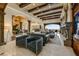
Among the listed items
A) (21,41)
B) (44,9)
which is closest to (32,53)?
(21,41)

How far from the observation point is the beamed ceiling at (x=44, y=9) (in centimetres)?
255

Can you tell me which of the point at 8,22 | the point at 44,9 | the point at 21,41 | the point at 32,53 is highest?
the point at 44,9

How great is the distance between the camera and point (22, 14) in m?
2.61

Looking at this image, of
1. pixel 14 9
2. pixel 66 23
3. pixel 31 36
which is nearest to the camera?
pixel 14 9

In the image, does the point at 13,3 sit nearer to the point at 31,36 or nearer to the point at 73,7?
the point at 31,36

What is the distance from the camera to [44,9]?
8.58 ft

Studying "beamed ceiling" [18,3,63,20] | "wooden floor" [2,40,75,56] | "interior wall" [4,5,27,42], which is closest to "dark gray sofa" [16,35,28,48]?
"wooden floor" [2,40,75,56]

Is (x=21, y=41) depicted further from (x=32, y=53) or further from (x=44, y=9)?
(x=44, y=9)

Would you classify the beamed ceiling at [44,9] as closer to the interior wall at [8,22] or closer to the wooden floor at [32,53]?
the interior wall at [8,22]

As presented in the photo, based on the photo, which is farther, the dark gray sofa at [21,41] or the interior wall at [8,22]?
the dark gray sofa at [21,41]

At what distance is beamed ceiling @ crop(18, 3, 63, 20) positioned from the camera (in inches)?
100

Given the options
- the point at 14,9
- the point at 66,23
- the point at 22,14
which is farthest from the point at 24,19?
the point at 66,23

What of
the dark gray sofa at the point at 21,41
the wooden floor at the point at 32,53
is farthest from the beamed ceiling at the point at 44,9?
the wooden floor at the point at 32,53

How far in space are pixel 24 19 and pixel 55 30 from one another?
0.80 metres
